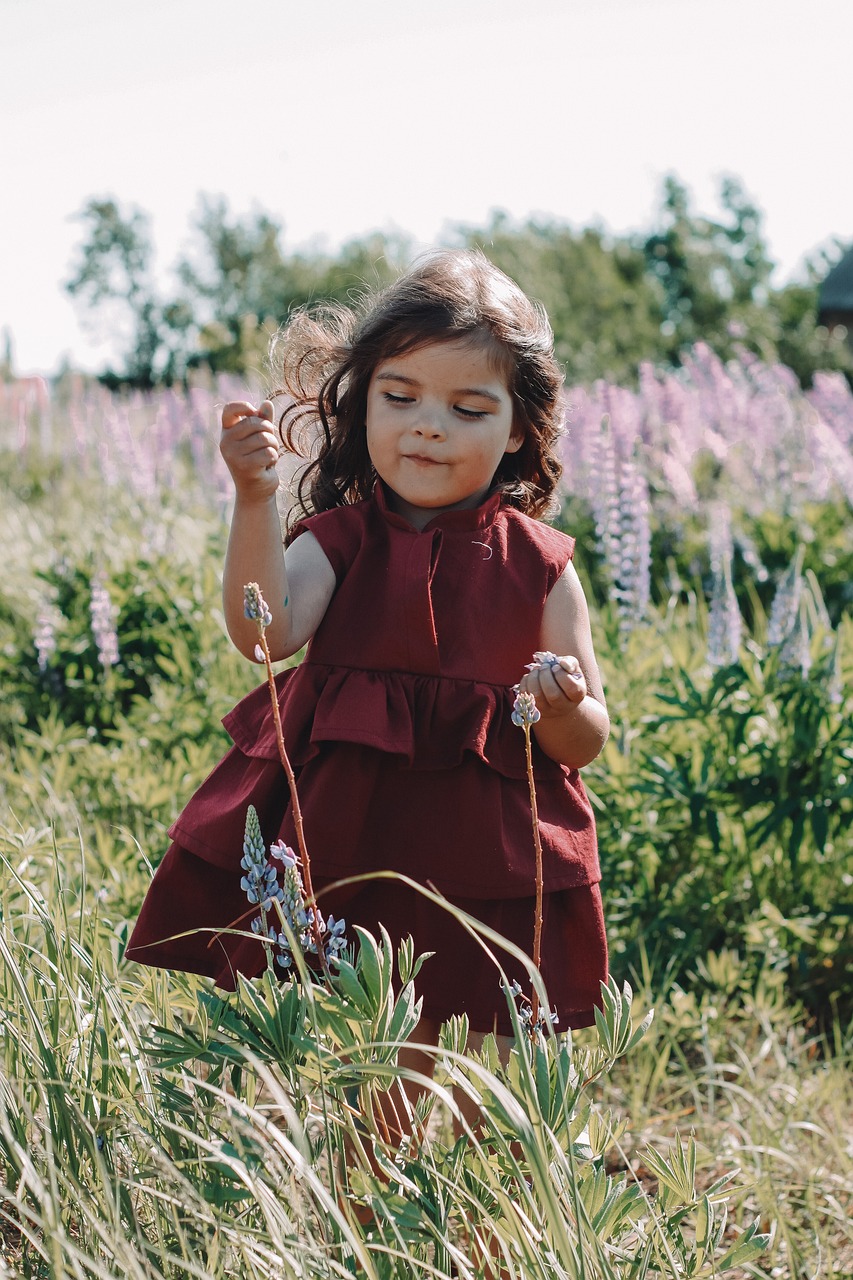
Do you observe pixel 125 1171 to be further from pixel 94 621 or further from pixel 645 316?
pixel 645 316

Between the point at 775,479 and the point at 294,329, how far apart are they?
4.57m

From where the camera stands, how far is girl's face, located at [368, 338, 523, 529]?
1996 millimetres

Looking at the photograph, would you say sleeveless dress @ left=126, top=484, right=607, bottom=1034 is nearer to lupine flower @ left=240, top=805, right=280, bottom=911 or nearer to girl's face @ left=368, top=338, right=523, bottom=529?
girl's face @ left=368, top=338, right=523, bottom=529

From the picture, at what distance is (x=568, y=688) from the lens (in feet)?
5.49

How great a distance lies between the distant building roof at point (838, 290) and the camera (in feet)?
94.3

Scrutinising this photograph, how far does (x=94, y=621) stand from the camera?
432 cm

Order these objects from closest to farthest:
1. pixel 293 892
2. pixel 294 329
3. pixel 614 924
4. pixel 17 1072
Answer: pixel 293 892 → pixel 17 1072 → pixel 294 329 → pixel 614 924

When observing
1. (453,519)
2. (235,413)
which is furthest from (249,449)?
(453,519)

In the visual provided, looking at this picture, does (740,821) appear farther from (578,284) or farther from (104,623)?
(578,284)

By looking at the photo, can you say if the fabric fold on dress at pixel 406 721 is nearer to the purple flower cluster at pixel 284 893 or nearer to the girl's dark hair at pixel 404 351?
the purple flower cluster at pixel 284 893

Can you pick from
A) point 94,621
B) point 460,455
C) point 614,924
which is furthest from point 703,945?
point 94,621

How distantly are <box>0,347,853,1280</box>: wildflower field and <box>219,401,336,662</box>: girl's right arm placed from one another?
440 millimetres

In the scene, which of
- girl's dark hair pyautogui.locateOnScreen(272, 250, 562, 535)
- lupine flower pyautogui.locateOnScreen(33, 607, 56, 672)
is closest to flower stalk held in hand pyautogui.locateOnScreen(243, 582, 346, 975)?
girl's dark hair pyautogui.locateOnScreen(272, 250, 562, 535)

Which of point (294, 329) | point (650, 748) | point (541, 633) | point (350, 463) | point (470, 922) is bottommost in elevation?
point (650, 748)
